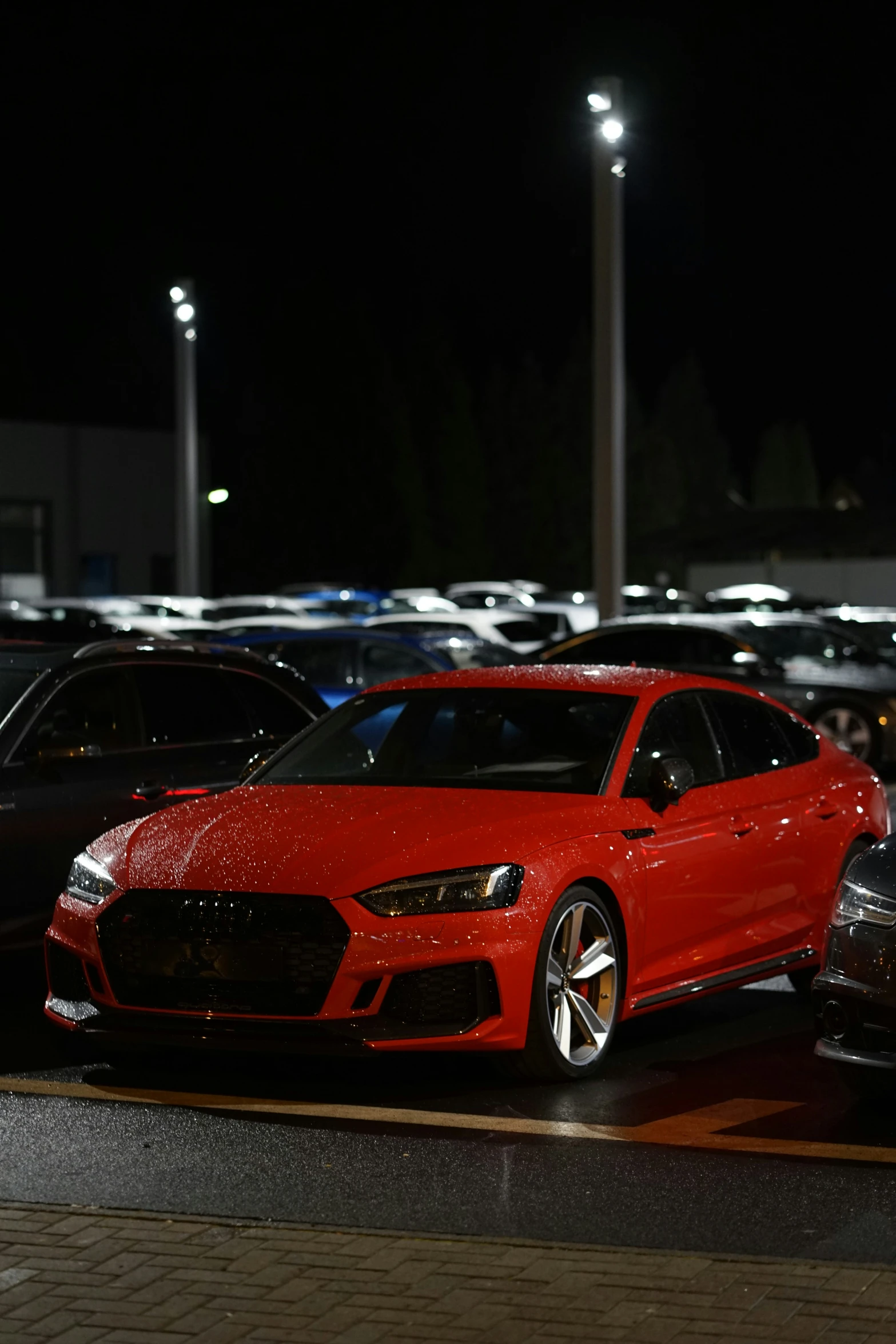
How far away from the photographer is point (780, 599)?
4950 cm

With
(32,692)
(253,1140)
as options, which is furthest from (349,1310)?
(32,692)

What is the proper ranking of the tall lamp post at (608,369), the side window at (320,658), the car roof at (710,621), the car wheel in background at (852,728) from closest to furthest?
the side window at (320,658) → the car wheel in background at (852,728) → the car roof at (710,621) → the tall lamp post at (608,369)

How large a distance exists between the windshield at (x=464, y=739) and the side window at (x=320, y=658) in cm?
1033

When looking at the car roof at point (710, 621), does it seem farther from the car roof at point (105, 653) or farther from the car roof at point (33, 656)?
the car roof at point (33, 656)

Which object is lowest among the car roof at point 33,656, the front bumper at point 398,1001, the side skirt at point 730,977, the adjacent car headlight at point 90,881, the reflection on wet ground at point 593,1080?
the reflection on wet ground at point 593,1080

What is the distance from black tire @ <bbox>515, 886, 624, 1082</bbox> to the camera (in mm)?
7145

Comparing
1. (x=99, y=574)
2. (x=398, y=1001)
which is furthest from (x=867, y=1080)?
(x=99, y=574)


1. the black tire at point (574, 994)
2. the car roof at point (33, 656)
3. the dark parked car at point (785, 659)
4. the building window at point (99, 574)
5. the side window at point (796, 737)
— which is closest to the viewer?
the black tire at point (574, 994)

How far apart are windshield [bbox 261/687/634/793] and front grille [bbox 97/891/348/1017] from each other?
1185 millimetres

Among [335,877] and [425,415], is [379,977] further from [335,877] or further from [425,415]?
[425,415]

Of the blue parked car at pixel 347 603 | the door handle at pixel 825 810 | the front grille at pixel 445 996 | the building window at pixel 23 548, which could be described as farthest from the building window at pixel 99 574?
the front grille at pixel 445 996

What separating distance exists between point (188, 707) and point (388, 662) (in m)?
9.07

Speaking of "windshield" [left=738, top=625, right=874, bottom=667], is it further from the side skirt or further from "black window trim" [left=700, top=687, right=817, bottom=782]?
the side skirt

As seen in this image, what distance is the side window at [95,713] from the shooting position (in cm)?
945
